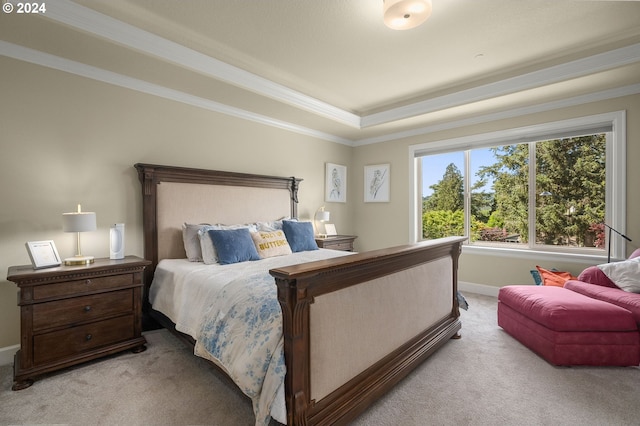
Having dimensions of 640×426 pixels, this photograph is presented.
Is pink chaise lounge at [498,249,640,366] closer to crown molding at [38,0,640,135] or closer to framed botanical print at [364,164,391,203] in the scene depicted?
crown molding at [38,0,640,135]

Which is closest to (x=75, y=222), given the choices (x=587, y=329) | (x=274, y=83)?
(x=274, y=83)

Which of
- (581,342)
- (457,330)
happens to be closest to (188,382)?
(457,330)

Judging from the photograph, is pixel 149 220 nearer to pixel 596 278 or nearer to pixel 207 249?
pixel 207 249

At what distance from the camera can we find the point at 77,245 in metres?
2.73

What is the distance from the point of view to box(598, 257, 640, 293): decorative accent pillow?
2594mm

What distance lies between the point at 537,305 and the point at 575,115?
2.52m

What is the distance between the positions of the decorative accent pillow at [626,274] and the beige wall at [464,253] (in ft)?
2.64

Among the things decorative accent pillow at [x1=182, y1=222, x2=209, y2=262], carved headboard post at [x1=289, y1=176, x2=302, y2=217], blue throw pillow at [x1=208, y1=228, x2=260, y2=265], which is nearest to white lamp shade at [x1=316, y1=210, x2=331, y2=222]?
carved headboard post at [x1=289, y1=176, x2=302, y2=217]

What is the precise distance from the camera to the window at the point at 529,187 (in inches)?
137

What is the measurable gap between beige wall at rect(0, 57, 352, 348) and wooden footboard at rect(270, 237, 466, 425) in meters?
2.43

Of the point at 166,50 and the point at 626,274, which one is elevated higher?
the point at 166,50

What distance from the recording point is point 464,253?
4.45 meters

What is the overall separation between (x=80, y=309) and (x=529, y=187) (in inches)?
202

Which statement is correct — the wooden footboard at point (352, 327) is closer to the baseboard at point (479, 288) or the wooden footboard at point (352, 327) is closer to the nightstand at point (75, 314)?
the nightstand at point (75, 314)
